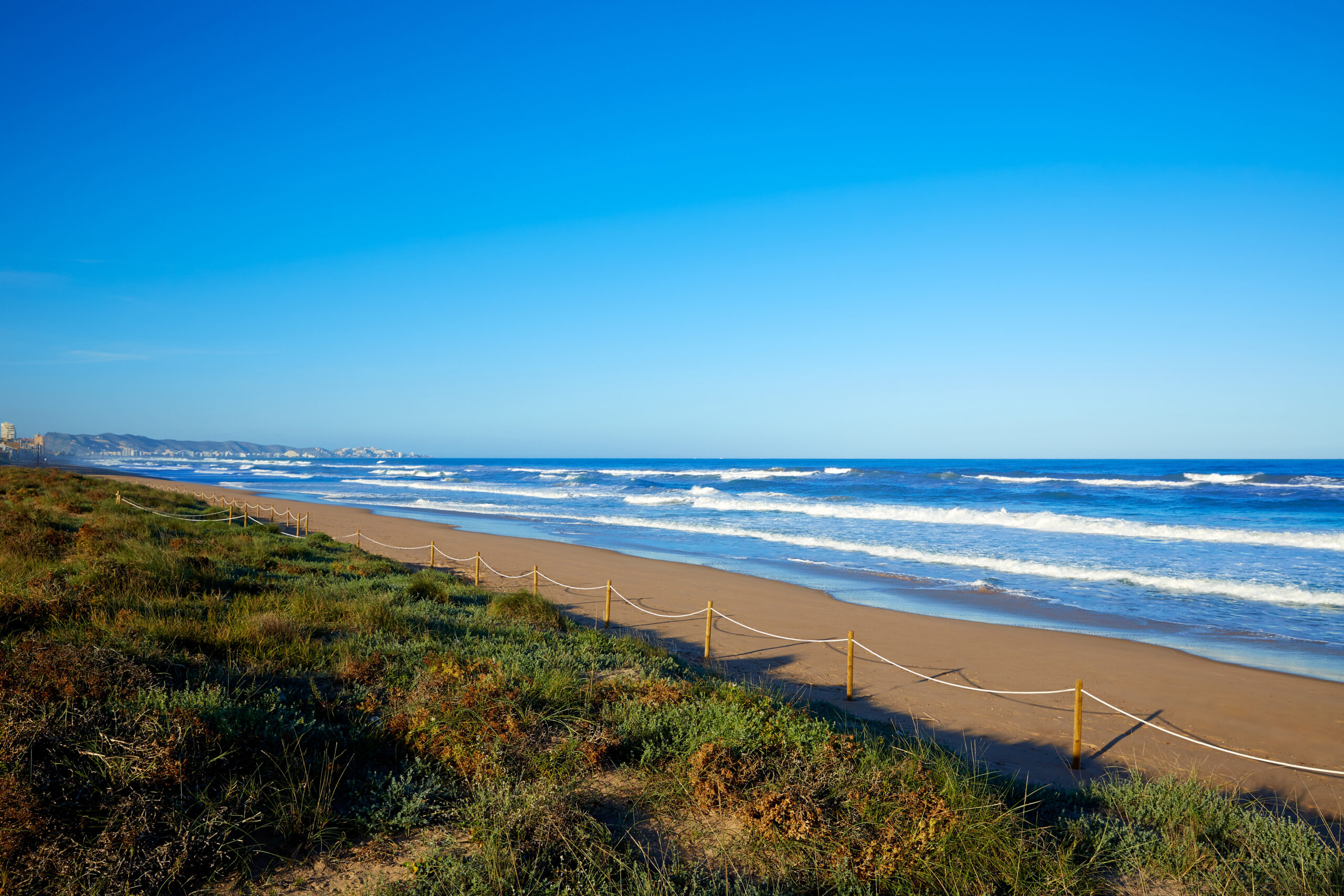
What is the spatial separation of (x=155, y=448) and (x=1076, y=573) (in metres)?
223

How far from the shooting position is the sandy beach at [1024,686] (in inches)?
281

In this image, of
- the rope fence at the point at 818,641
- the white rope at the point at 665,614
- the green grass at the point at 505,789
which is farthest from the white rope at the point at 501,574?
the green grass at the point at 505,789

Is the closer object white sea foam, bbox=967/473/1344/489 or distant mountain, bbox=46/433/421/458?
white sea foam, bbox=967/473/1344/489

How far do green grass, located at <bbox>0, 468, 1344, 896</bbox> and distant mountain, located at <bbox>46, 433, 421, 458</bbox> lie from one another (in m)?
189

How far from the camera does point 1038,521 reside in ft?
94.7

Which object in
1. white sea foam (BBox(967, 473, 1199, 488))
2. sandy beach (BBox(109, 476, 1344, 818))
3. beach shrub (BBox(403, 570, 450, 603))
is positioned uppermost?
white sea foam (BBox(967, 473, 1199, 488))

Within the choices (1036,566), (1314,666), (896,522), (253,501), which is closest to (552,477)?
(253,501)

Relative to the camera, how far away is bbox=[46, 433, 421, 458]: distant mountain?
6309 inches

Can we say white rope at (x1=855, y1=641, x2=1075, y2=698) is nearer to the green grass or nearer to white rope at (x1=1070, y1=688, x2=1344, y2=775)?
white rope at (x1=1070, y1=688, x2=1344, y2=775)

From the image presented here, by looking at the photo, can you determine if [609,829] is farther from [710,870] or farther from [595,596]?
[595,596]

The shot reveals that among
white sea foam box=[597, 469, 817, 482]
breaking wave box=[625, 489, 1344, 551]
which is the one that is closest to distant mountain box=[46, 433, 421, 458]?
white sea foam box=[597, 469, 817, 482]

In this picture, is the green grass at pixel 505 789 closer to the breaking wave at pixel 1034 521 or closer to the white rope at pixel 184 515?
the white rope at pixel 184 515

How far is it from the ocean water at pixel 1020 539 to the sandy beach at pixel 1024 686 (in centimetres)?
134

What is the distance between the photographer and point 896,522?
30406mm
